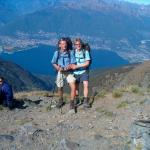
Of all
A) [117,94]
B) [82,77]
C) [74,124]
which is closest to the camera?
[74,124]

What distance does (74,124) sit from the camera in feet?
47.1

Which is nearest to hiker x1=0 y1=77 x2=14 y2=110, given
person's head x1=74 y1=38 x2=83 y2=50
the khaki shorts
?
the khaki shorts

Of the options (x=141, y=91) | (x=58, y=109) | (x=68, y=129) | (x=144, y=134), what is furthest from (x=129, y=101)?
(x=144, y=134)

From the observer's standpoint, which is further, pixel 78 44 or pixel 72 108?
pixel 72 108

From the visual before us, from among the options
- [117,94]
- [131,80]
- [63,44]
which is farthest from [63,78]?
[131,80]

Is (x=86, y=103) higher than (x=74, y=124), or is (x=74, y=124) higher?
(x=86, y=103)

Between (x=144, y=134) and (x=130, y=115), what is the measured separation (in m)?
4.83

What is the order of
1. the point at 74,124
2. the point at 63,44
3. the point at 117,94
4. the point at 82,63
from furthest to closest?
the point at 117,94
the point at 82,63
the point at 63,44
the point at 74,124

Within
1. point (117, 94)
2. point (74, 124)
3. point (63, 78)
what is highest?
point (63, 78)

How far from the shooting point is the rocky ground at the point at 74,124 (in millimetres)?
12320

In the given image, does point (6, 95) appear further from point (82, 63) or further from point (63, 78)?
point (82, 63)

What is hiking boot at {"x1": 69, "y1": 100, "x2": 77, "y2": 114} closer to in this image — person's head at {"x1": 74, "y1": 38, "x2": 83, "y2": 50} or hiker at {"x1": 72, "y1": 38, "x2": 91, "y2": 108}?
hiker at {"x1": 72, "y1": 38, "x2": 91, "y2": 108}

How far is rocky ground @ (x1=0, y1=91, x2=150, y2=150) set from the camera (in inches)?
485

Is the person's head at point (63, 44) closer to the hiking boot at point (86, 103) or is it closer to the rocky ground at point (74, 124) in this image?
the hiking boot at point (86, 103)
